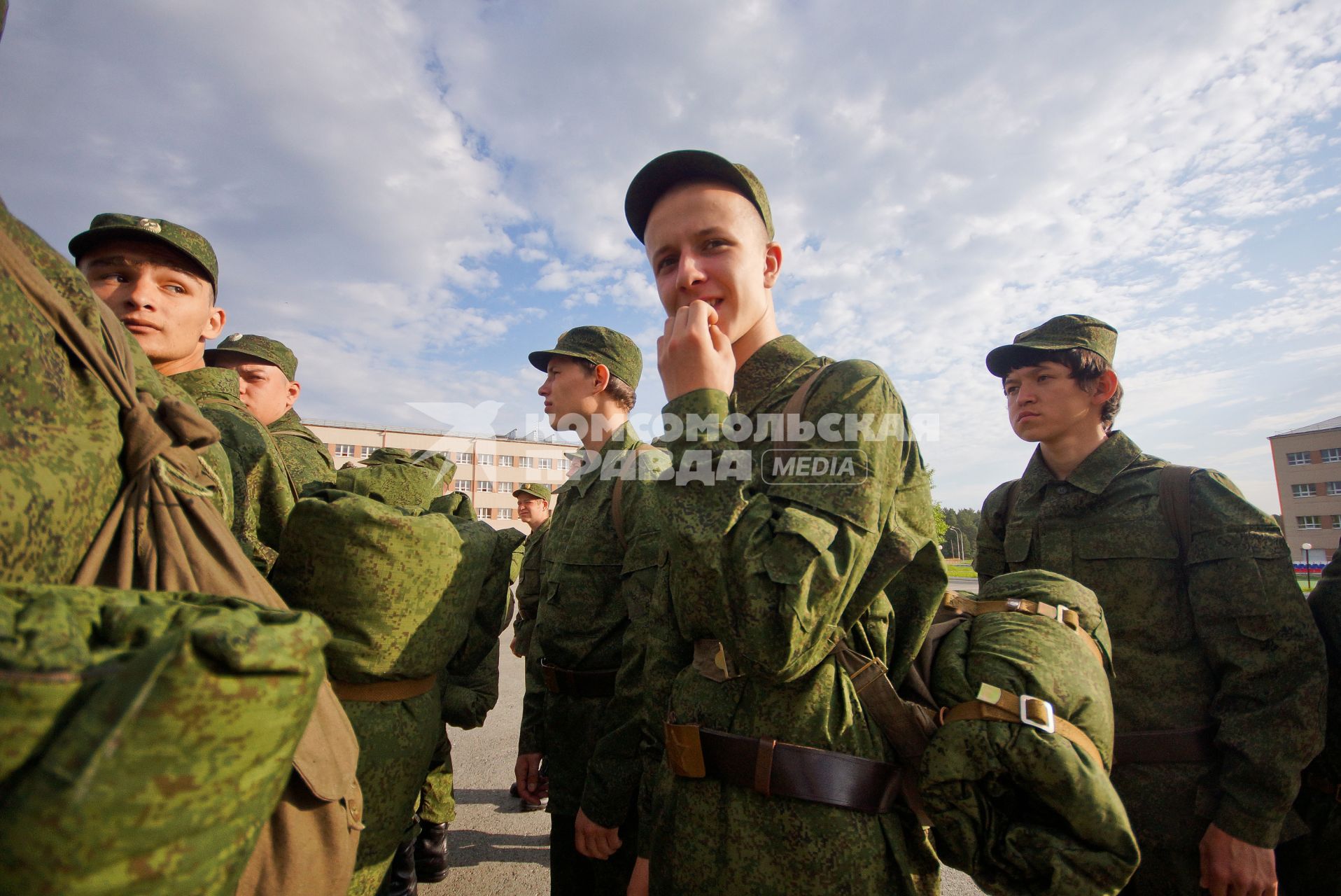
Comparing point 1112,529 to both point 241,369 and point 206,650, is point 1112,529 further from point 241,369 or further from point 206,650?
point 241,369

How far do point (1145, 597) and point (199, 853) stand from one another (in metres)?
3.23

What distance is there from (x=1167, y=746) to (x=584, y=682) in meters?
2.50

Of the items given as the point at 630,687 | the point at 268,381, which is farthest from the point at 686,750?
the point at 268,381

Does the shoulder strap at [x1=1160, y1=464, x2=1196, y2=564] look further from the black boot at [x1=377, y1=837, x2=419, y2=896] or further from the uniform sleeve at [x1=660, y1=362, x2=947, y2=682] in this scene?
the black boot at [x1=377, y1=837, x2=419, y2=896]

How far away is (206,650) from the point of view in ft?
2.13

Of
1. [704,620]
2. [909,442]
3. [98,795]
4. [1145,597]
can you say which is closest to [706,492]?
[704,620]

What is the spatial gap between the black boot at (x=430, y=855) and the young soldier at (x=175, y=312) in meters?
2.70

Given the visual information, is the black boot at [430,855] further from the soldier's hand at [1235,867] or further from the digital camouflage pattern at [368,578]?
the soldier's hand at [1235,867]

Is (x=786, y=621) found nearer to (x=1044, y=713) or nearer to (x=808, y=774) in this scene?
(x=808, y=774)

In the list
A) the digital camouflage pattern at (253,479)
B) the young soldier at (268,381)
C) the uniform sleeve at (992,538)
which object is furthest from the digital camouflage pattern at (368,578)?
the uniform sleeve at (992,538)

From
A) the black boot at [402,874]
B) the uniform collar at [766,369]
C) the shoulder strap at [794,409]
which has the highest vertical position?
the uniform collar at [766,369]

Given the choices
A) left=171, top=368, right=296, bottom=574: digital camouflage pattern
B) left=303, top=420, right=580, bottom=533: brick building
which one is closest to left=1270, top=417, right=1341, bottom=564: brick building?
left=303, top=420, right=580, bottom=533: brick building

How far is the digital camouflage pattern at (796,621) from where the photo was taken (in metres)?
1.26

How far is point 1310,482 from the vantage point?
153 ft
